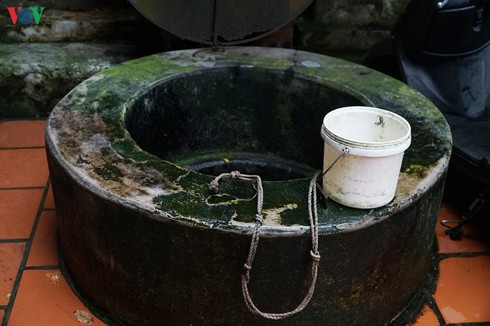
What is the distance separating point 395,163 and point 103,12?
2.54 meters

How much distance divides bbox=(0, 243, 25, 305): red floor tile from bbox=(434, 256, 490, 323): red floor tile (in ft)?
6.06

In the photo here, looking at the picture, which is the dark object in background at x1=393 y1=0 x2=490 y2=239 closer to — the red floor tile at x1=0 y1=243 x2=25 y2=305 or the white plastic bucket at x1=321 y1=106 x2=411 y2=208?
the white plastic bucket at x1=321 y1=106 x2=411 y2=208

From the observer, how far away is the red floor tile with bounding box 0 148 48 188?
10.1 feet

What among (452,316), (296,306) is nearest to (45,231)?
(296,306)

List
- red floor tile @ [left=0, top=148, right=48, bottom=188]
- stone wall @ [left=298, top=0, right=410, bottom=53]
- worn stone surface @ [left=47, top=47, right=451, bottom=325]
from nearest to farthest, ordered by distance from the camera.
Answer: worn stone surface @ [left=47, top=47, right=451, bottom=325]
red floor tile @ [left=0, top=148, right=48, bottom=188]
stone wall @ [left=298, top=0, right=410, bottom=53]

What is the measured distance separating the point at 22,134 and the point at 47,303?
4.87ft

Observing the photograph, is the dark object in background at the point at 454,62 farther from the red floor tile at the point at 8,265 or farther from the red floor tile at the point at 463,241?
the red floor tile at the point at 8,265

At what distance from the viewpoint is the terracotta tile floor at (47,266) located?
91.5 inches

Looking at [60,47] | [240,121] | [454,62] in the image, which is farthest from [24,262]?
[454,62]

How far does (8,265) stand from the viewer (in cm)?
253

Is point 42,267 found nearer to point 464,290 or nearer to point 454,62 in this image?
point 464,290

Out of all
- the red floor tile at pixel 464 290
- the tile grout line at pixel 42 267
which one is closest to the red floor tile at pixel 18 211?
the tile grout line at pixel 42 267

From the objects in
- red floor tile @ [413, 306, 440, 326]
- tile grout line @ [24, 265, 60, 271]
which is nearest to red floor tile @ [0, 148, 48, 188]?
tile grout line @ [24, 265, 60, 271]

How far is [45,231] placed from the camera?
8.99 feet
